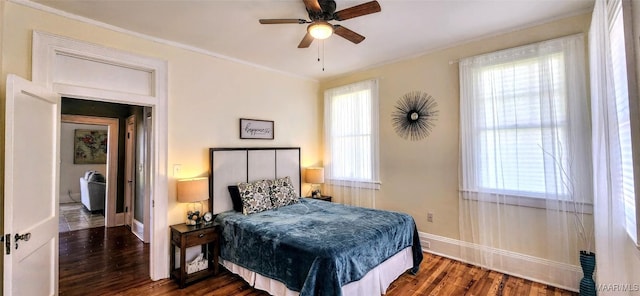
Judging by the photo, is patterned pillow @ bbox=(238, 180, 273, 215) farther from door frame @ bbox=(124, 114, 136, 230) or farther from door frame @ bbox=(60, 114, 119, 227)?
door frame @ bbox=(60, 114, 119, 227)

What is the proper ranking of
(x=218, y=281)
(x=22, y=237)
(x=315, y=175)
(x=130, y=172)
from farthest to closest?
(x=130, y=172) < (x=315, y=175) < (x=218, y=281) < (x=22, y=237)

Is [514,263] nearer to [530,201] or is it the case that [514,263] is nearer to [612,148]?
[530,201]

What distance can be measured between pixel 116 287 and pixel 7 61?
2232 mm

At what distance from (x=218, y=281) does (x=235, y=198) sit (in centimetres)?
96

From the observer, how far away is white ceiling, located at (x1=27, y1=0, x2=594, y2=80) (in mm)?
2359

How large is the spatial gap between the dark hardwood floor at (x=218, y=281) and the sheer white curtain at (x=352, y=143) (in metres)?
1.33

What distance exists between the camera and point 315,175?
4.40 meters

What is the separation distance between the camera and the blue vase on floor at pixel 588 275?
2.29m

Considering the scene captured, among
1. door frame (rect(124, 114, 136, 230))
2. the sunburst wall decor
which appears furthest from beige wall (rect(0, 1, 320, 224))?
door frame (rect(124, 114, 136, 230))

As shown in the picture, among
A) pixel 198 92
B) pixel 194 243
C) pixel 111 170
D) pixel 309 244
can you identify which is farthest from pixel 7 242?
pixel 111 170

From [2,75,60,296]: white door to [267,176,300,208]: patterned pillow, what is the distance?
2.10 meters

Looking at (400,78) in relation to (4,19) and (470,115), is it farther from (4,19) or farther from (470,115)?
(4,19)

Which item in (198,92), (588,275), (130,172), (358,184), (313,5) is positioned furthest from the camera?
(130,172)

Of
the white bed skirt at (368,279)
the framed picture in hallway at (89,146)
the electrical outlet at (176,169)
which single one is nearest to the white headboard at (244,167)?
the electrical outlet at (176,169)
